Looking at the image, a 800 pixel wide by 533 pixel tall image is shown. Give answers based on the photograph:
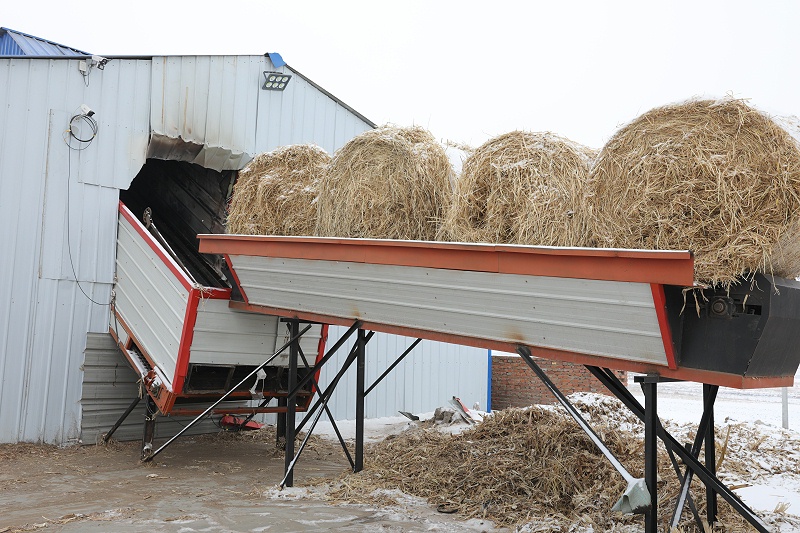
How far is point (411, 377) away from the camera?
12.9 meters

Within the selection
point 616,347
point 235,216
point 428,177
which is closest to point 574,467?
point 616,347

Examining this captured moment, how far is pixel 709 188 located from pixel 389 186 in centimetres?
270

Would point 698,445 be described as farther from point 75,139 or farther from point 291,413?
point 75,139

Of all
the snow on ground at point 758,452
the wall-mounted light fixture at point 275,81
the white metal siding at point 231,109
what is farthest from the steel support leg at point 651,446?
the wall-mounted light fixture at point 275,81

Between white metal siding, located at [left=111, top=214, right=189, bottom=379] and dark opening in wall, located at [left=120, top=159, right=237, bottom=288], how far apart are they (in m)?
1.45

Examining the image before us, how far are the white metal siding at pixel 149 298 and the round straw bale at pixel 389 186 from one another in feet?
7.81

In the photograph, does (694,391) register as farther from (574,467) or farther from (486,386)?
(574,467)

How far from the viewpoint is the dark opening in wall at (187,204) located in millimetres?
11133

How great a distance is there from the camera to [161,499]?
6648 mm

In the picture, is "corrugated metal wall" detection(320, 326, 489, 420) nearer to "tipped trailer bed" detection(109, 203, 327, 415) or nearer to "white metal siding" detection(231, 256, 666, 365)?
"tipped trailer bed" detection(109, 203, 327, 415)

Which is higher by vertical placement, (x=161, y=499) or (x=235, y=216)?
(x=235, y=216)

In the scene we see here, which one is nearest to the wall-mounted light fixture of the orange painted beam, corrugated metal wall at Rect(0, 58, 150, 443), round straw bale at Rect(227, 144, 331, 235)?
corrugated metal wall at Rect(0, 58, 150, 443)

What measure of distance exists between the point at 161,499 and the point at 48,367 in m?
3.48

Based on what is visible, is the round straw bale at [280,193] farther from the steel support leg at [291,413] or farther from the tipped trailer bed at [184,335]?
the steel support leg at [291,413]
